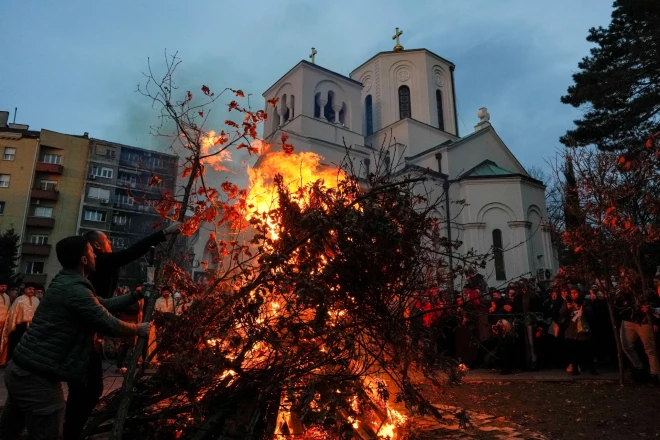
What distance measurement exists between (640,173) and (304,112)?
1886 cm

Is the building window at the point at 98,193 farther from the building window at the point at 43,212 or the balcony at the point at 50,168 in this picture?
the building window at the point at 43,212

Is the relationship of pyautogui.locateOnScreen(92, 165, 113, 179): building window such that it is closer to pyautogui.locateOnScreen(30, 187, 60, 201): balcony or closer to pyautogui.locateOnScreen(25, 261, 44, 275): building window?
pyautogui.locateOnScreen(30, 187, 60, 201): balcony

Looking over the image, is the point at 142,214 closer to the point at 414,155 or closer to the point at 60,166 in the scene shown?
the point at 60,166

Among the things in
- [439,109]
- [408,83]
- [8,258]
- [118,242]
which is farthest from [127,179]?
[439,109]

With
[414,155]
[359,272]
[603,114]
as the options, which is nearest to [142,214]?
[414,155]

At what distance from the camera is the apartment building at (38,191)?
37188mm

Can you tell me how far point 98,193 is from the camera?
42.0 meters

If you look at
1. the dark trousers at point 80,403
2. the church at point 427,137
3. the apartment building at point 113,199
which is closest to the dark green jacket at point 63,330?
the dark trousers at point 80,403

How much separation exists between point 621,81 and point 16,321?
18.8 m

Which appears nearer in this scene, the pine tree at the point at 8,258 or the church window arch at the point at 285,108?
the church window arch at the point at 285,108

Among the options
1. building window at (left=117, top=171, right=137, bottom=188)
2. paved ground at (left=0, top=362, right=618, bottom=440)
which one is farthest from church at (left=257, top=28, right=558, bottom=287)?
building window at (left=117, top=171, right=137, bottom=188)

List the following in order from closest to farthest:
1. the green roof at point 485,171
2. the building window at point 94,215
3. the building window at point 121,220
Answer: the green roof at point 485,171 → the building window at point 94,215 → the building window at point 121,220

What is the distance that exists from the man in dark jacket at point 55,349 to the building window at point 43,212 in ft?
141

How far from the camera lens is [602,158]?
895cm
